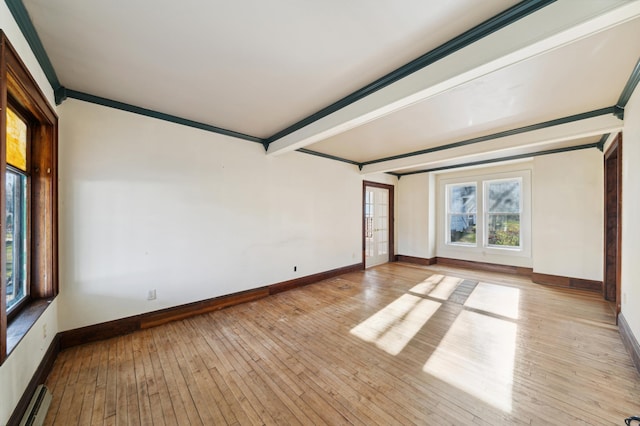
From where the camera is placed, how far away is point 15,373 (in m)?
1.49

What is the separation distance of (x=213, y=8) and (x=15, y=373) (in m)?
2.62

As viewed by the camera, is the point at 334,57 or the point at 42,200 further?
the point at 42,200

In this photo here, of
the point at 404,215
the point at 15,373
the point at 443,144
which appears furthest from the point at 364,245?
the point at 15,373

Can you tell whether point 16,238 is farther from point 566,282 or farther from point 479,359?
point 566,282

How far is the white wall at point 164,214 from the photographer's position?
8.24 feet

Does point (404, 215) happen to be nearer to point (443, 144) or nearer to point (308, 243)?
point (443, 144)

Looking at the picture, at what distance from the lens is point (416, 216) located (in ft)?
21.2

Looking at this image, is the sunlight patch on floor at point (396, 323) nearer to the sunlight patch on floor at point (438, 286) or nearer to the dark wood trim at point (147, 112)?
the sunlight patch on floor at point (438, 286)

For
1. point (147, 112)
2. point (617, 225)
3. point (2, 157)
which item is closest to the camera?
point (2, 157)

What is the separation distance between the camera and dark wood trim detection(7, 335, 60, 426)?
1.47 m

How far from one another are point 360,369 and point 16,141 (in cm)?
345

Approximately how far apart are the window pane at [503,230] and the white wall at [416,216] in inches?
50.3

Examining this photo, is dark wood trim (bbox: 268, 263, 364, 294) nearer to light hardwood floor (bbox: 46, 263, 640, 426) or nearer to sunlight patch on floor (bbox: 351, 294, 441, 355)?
light hardwood floor (bbox: 46, 263, 640, 426)

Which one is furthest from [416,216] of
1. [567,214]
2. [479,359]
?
[479,359]
